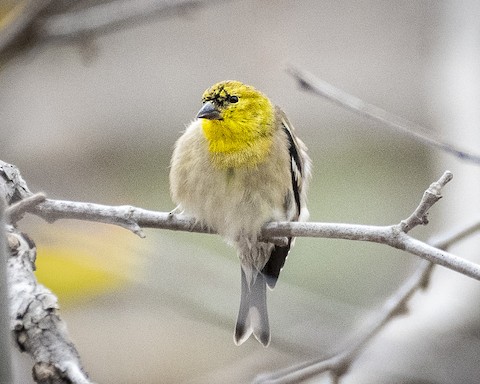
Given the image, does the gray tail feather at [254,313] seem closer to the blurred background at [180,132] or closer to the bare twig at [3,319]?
the blurred background at [180,132]

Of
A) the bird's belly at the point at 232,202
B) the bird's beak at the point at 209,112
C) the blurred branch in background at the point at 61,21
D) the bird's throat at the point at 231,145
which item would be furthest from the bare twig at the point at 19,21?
the bird's belly at the point at 232,202

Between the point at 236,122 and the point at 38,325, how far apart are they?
1404mm

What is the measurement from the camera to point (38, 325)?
4.13 feet

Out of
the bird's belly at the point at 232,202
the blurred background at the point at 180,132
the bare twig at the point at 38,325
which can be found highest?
the bare twig at the point at 38,325

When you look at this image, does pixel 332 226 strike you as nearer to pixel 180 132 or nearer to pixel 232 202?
pixel 232 202

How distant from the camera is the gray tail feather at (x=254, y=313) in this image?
2.73 m

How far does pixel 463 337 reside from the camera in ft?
11.6

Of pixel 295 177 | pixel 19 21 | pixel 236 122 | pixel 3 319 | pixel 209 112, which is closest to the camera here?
pixel 3 319

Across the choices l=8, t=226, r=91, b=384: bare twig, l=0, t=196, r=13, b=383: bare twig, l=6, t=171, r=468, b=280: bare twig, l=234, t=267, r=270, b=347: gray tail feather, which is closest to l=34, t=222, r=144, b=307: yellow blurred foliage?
l=6, t=171, r=468, b=280: bare twig

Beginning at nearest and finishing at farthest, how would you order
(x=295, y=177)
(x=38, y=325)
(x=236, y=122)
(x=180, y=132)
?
(x=38, y=325)
(x=236, y=122)
(x=295, y=177)
(x=180, y=132)

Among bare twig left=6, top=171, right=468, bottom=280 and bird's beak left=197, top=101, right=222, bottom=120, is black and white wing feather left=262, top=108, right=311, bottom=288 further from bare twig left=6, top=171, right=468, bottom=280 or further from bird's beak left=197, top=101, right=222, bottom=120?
bare twig left=6, top=171, right=468, bottom=280

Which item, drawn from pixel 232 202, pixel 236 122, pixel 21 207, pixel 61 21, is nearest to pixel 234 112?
pixel 236 122

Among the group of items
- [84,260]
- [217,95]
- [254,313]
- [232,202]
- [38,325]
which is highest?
[217,95]

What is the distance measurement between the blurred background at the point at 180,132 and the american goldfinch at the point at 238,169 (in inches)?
11.8
